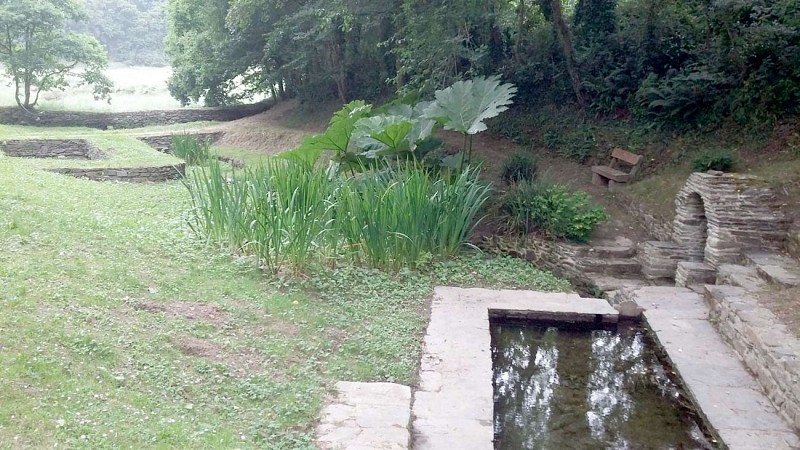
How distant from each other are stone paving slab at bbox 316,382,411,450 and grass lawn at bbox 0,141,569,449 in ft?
0.29

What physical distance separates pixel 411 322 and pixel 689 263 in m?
2.79

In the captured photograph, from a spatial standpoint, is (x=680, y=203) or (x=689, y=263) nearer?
(x=689, y=263)

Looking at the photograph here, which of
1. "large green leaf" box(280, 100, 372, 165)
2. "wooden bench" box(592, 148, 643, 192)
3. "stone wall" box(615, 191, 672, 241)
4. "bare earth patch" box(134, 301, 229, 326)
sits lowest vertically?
"bare earth patch" box(134, 301, 229, 326)

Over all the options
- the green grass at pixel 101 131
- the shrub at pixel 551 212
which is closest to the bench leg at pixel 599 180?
the shrub at pixel 551 212

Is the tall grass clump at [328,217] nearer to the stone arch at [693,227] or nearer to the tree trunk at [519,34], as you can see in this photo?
the stone arch at [693,227]

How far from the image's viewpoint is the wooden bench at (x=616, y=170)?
317 inches

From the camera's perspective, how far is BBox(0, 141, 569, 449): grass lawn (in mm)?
2752

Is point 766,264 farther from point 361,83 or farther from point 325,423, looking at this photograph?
point 361,83

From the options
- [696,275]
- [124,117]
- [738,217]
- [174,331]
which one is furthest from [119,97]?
[738,217]

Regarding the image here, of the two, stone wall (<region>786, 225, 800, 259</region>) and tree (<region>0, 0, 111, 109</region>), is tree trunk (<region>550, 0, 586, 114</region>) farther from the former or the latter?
tree (<region>0, 0, 111, 109</region>)

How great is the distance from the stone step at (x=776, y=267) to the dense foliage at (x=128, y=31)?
29983 millimetres

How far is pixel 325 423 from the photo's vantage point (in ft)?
9.93

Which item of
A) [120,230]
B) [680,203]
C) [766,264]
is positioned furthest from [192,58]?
[766,264]

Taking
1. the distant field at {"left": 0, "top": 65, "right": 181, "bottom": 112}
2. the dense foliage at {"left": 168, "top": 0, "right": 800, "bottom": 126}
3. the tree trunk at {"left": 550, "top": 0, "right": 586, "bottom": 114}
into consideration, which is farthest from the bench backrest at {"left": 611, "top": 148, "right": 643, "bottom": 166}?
the distant field at {"left": 0, "top": 65, "right": 181, "bottom": 112}
